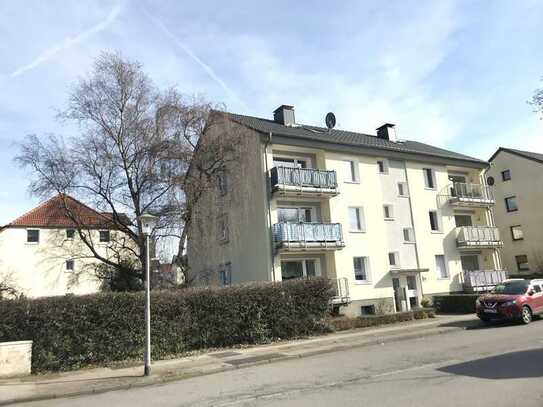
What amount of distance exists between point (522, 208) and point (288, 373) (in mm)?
36688

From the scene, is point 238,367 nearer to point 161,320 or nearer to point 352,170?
point 161,320

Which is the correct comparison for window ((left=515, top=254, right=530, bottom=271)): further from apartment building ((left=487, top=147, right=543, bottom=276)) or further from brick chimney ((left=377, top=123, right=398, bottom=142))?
brick chimney ((left=377, top=123, right=398, bottom=142))

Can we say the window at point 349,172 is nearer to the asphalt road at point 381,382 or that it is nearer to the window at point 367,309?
the window at point 367,309

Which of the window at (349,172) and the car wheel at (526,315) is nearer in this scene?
the car wheel at (526,315)

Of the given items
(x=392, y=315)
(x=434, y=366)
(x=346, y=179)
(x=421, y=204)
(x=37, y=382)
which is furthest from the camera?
(x=421, y=204)

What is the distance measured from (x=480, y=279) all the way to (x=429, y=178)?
7.11m

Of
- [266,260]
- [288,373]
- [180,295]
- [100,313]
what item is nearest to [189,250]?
A: [266,260]

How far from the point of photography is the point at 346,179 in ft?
87.7

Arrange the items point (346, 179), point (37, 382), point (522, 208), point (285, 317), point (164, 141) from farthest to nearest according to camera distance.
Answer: point (522, 208)
point (346, 179)
point (164, 141)
point (285, 317)
point (37, 382)

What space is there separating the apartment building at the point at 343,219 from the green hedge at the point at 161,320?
8.93ft

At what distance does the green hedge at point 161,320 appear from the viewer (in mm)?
13391

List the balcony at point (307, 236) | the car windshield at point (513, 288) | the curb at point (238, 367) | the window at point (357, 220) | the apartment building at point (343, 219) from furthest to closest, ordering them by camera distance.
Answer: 1. the window at point (357, 220)
2. the apartment building at point (343, 219)
3. the balcony at point (307, 236)
4. the car windshield at point (513, 288)
5. the curb at point (238, 367)

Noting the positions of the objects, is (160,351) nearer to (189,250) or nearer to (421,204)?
(189,250)

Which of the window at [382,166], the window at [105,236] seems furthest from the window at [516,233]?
the window at [105,236]
